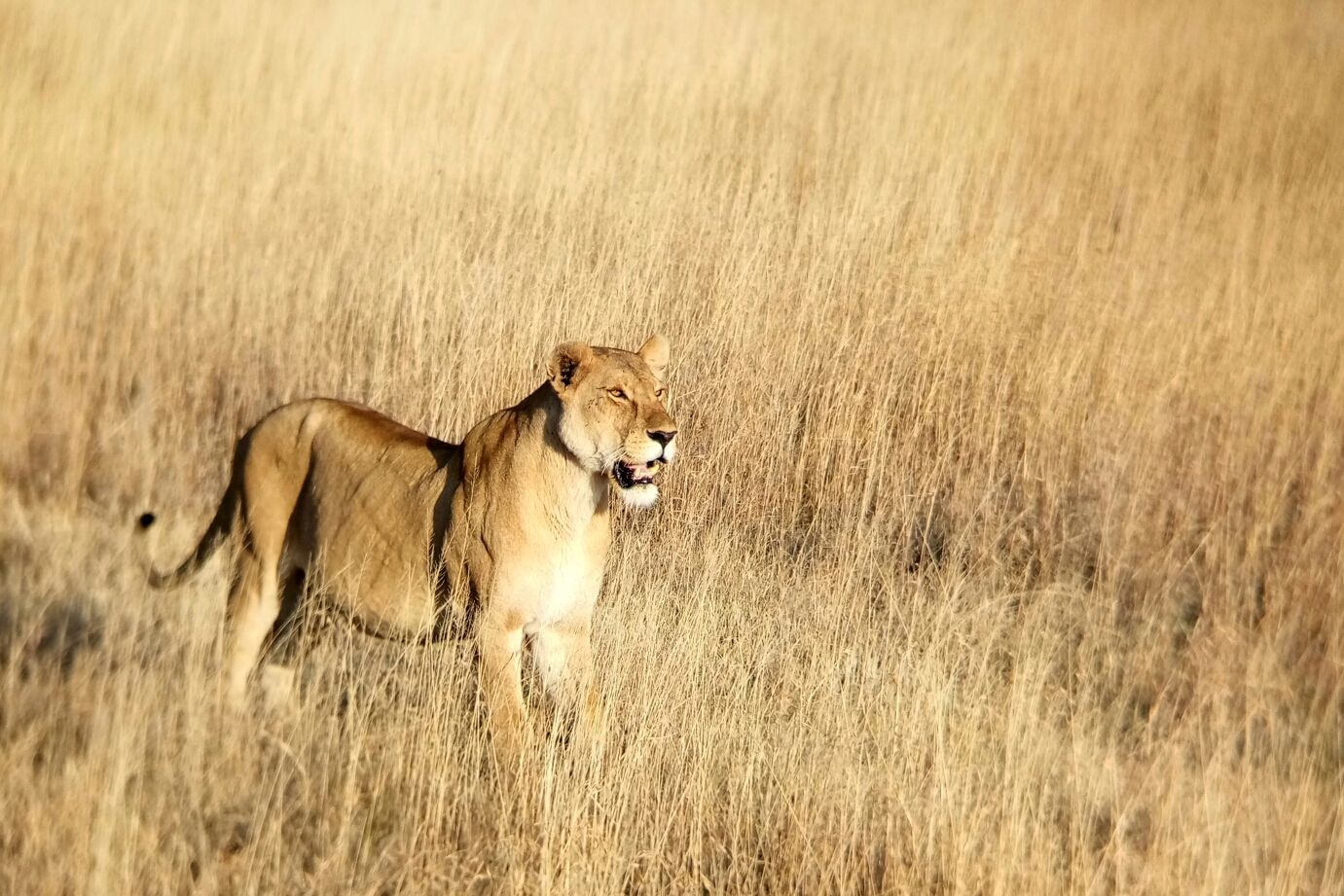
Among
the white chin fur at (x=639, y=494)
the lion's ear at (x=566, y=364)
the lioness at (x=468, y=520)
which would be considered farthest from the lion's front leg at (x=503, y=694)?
the lion's ear at (x=566, y=364)

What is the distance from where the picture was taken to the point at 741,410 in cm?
664

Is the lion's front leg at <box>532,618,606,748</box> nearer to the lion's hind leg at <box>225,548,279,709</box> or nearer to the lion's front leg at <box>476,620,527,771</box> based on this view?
the lion's front leg at <box>476,620,527,771</box>

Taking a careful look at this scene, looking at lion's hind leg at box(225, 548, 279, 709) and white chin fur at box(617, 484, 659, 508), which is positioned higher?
white chin fur at box(617, 484, 659, 508)

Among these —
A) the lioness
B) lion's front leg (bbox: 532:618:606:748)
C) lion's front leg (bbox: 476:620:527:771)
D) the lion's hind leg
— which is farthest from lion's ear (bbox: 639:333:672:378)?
the lion's hind leg

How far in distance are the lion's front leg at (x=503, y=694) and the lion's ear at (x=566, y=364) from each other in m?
0.78

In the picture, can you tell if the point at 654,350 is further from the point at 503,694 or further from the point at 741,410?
the point at 741,410

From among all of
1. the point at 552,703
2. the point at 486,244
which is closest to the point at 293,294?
the point at 486,244

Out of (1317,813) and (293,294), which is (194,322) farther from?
(1317,813)

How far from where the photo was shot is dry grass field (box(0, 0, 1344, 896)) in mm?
3975

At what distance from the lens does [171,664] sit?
4207mm

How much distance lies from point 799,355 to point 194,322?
2996 mm

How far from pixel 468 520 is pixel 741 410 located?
2.33m

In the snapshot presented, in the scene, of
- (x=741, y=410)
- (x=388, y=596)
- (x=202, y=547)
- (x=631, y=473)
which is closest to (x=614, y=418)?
(x=631, y=473)

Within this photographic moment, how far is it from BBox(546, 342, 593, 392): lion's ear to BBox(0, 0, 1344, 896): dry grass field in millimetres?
940
